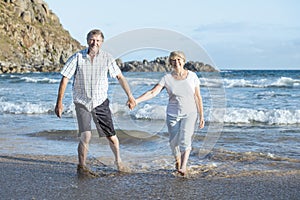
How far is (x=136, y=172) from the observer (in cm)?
562

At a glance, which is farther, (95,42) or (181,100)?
(181,100)

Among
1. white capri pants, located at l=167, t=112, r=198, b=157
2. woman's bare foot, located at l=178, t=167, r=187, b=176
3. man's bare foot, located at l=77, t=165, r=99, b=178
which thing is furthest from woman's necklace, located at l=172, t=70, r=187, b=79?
man's bare foot, located at l=77, t=165, r=99, b=178

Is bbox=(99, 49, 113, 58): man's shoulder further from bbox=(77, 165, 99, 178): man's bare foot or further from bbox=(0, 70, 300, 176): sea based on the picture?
bbox=(77, 165, 99, 178): man's bare foot

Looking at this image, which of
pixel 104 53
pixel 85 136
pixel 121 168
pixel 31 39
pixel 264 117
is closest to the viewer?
pixel 104 53

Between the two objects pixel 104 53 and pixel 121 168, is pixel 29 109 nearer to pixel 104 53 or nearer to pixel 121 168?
pixel 121 168

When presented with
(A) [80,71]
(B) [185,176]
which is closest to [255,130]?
(B) [185,176]

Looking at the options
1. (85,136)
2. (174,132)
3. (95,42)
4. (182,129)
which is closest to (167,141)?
(174,132)

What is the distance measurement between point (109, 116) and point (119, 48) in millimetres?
882

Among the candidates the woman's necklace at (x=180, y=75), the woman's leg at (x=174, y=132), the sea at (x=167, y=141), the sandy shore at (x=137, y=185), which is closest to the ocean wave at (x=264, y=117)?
the sea at (x=167, y=141)

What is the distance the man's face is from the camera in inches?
205

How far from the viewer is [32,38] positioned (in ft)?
331

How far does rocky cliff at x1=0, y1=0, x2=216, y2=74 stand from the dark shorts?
229ft

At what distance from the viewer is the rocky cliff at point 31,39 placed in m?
85.1

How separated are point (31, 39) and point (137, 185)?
100722mm
